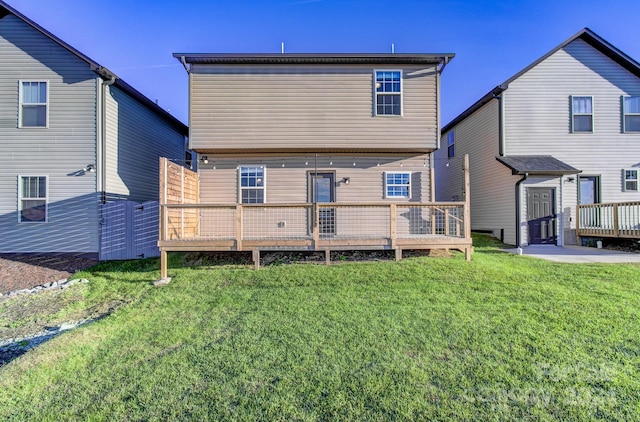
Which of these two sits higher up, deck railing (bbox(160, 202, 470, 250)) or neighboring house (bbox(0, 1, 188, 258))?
neighboring house (bbox(0, 1, 188, 258))

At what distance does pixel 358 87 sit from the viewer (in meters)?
9.26

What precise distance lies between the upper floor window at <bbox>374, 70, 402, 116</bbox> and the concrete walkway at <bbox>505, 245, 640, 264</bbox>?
19.0 feet

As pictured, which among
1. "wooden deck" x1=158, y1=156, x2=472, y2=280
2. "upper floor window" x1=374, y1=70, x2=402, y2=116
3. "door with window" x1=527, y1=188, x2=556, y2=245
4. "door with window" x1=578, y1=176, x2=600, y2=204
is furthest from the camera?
"door with window" x1=578, y1=176, x2=600, y2=204

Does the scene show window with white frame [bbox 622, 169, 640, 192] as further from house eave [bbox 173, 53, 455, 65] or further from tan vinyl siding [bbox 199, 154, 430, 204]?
house eave [bbox 173, 53, 455, 65]

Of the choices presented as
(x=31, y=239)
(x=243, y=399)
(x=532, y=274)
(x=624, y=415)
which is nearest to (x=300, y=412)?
(x=243, y=399)

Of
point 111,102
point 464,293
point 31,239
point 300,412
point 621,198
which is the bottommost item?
point 300,412

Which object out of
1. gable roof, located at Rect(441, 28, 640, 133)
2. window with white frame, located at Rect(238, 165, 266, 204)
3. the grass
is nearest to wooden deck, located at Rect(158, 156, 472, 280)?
window with white frame, located at Rect(238, 165, 266, 204)

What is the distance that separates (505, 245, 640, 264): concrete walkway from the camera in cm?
794

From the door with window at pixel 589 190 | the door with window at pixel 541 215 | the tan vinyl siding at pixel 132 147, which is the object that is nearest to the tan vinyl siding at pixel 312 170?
the tan vinyl siding at pixel 132 147

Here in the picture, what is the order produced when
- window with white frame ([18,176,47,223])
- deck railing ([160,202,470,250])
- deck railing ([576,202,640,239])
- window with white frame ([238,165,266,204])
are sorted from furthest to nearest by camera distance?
window with white frame ([238,165,266,204]) → deck railing ([576,202,640,239]) → window with white frame ([18,176,47,223]) → deck railing ([160,202,470,250])

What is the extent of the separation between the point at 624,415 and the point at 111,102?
480 inches

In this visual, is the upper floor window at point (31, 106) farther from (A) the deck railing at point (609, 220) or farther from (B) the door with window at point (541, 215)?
(A) the deck railing at point (609, 220)

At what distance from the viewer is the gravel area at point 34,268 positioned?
7408mm

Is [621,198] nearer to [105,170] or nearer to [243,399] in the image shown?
[243,399]
